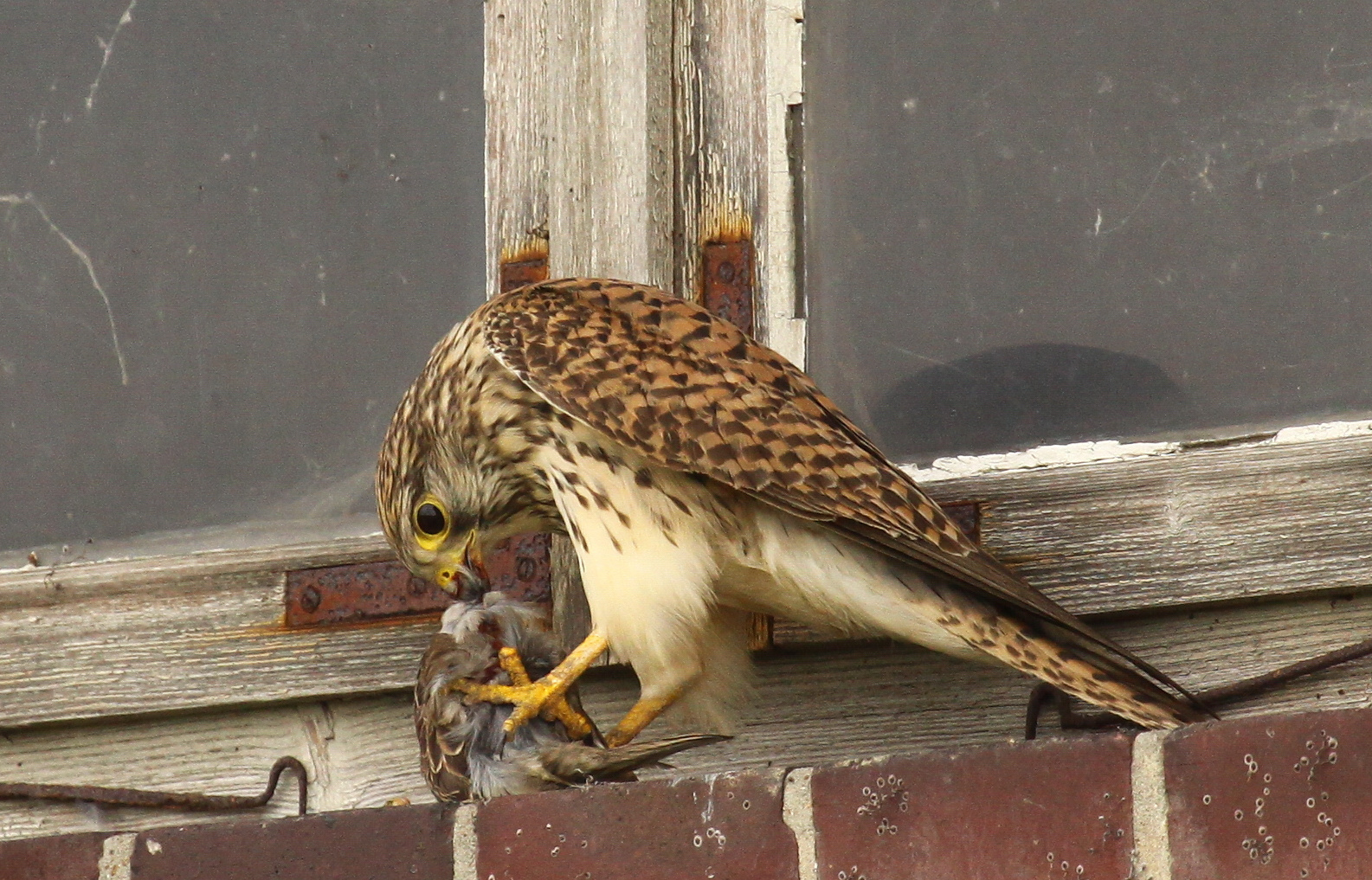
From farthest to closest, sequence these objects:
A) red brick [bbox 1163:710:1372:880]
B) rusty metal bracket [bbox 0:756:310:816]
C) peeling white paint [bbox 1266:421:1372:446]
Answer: rusty metal bracket [bbox 0:756:310:816], peeling white paint [bbox 1266:421:1372:446], red brick [bbox 1163:710:1372:880]

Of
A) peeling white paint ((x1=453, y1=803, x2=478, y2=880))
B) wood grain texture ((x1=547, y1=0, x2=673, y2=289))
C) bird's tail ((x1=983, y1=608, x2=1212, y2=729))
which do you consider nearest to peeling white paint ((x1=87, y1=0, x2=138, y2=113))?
wood grain texture ((x1=547, y1=0, x2=673, y2=289))

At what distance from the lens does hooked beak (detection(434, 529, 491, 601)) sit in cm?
326

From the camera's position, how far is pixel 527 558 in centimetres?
349

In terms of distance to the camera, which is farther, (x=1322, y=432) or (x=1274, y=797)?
(x=1322, y=432)

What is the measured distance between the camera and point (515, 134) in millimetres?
3545

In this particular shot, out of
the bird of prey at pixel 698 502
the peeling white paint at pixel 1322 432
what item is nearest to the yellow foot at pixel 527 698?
the bird of prey at pixel 698 502

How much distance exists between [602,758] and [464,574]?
636 mm

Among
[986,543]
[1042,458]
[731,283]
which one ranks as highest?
[731,283]

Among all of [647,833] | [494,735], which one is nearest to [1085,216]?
[494,735]

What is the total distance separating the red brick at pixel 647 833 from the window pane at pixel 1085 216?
3.47 feet

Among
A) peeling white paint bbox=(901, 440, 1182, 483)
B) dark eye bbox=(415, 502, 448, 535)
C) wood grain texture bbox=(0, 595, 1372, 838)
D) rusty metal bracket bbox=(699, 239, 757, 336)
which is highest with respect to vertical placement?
rusty metal bracket bbox=(699, 239, 757, 336)

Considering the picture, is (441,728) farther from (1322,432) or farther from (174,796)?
(1322,432)

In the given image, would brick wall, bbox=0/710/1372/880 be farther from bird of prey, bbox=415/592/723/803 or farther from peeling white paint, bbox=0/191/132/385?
peeling white paint, bbox=0/191/132/385

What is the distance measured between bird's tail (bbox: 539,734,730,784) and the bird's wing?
408 mm
